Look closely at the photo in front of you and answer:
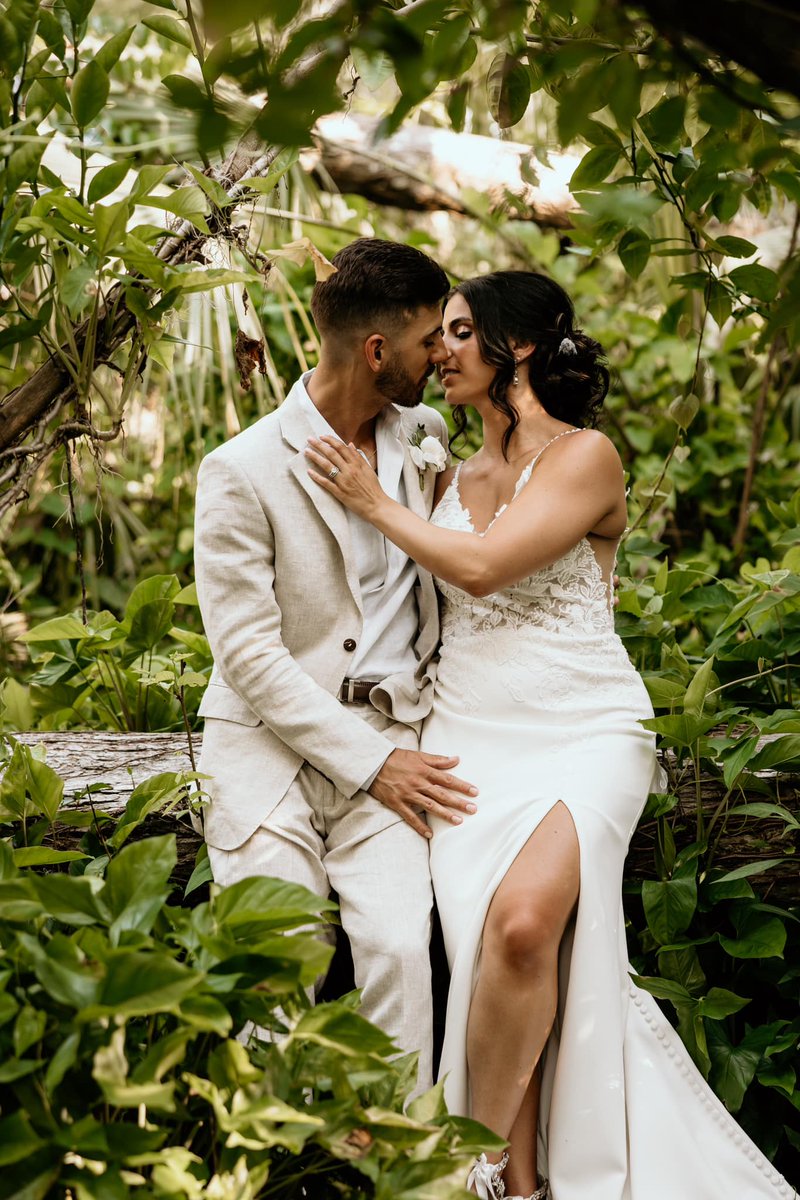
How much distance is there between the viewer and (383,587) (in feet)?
8.23

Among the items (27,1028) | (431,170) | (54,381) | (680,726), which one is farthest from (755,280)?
(431,170)

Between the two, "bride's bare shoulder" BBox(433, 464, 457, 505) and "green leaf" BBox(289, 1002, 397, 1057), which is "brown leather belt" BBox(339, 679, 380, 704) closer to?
"bride's bare shoulder" BBox(433, 464, 457, 505)

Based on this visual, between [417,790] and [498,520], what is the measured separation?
0.62 m

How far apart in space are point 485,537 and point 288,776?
2.21 feet

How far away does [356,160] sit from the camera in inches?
212

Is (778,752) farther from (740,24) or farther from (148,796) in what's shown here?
(740,24)

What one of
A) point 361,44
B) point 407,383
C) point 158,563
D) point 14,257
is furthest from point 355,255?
point 158,563

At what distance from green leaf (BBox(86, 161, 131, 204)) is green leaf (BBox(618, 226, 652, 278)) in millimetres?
1016

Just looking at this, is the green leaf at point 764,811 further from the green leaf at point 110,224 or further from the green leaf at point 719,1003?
the green leaf at point 110,224

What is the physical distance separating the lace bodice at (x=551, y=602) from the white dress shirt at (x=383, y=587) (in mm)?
111

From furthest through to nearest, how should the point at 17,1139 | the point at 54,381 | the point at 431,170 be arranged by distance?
1. the point at 431,170
2. the point at 54,381
3. the point at 17,1139

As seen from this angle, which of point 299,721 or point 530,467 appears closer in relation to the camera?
point 299,721

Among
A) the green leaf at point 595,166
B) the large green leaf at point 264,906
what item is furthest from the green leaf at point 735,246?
the large green leaf at point 264,906

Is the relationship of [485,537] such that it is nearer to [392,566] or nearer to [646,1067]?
[392,566]
